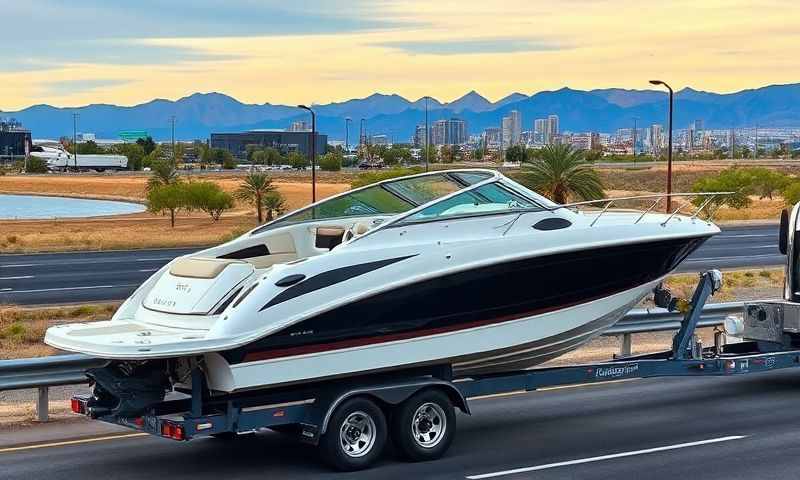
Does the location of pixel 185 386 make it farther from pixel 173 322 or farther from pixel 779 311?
pixel 779 311

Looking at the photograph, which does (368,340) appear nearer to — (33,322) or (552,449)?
(552,449)

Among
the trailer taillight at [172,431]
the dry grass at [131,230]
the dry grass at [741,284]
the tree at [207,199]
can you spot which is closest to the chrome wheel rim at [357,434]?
the trailer taillight at [172,431]

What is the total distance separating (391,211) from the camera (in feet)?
40.5

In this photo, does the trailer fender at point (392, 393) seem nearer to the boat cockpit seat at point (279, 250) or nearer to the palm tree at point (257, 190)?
the boat cockpit seat at point (279, 250)

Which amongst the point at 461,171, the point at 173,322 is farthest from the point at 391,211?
the point at 173,322

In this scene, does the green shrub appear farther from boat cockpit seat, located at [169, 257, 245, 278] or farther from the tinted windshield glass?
boat cockpit seat, located at [169, 257, 245, 278]

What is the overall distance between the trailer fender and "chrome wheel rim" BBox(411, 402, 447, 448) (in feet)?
0.60

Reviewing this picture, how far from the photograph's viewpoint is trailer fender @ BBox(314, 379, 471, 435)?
34.3ft

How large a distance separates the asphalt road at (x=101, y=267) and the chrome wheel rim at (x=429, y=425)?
17.5m

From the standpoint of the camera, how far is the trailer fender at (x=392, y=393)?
1045 cm

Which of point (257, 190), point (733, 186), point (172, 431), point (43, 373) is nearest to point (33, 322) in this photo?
point (43, 373)

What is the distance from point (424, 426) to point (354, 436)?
2.35 feet

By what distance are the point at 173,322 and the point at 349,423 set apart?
1837mm

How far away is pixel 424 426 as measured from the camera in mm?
11070
